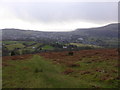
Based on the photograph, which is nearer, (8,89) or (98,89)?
(98,89)

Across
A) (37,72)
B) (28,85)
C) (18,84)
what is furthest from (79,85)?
(37,72)

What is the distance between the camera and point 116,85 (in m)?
12.5

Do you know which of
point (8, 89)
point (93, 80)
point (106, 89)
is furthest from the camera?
point (93, 80)

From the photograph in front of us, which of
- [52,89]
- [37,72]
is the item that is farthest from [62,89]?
[37,72]

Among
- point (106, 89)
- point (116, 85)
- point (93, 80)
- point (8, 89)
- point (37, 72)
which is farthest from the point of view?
point (37, 72)

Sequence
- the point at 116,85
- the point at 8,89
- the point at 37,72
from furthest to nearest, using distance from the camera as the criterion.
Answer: the point at 37,72
the point at 8,89
the point at 116,85

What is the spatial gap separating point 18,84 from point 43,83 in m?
2.83

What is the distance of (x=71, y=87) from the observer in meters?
12.4

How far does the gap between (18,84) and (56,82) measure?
4127 millimetres

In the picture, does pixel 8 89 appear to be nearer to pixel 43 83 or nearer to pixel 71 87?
pixel 43 83

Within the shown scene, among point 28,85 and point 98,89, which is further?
point 28,85

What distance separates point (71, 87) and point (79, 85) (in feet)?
3.04

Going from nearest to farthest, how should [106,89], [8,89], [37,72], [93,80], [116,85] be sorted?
[106,89] → [116,85] → [8,89] → [93,80] → [37,72]

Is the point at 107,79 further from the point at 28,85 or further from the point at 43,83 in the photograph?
the point at 28,85
